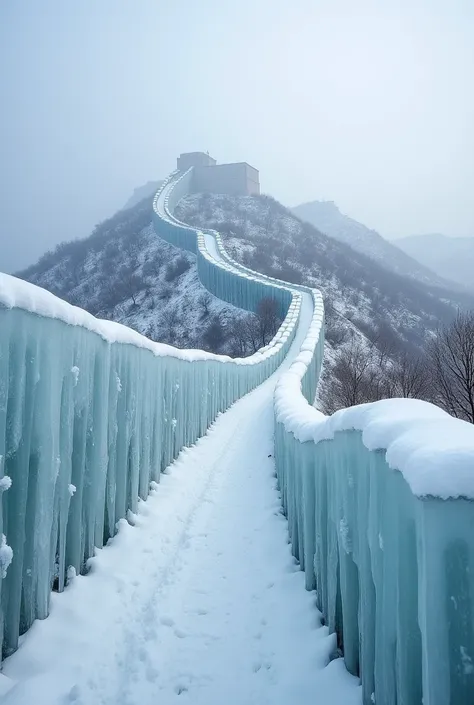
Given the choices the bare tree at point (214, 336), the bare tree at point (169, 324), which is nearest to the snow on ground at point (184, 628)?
the bare tree at point (214, 336)

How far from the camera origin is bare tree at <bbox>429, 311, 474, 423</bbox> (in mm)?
23562

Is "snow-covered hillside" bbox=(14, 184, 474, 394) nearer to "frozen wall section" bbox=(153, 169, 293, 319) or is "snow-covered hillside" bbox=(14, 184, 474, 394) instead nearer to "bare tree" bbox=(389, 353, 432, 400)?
"frozen wall section" bbox=(153, 169, 293, 319)

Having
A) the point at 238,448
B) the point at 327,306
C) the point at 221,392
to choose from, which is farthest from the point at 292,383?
the point at 327,306

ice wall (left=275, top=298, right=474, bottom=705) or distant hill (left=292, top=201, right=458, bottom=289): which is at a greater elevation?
distant hill (left=292, top=201, right=458, bottom=289)

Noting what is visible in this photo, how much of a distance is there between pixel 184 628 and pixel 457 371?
24.0 metres

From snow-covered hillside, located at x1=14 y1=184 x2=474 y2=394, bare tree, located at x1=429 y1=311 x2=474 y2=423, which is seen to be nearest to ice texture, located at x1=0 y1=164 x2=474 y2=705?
bare tree, located at x1=429 y1=311 x2=474 y2=423

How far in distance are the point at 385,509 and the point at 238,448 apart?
7.89 m

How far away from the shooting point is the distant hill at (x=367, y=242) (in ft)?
342

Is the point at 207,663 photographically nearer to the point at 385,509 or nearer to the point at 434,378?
the point at 385,509

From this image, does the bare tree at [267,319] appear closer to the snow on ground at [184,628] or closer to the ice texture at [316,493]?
the ice texture at [316,493]

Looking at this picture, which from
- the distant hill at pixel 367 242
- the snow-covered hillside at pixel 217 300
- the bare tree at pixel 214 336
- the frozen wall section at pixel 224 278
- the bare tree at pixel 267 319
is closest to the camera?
the bare tree at pixel 267 319

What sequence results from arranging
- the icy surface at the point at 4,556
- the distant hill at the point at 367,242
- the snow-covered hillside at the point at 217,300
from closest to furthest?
the icy surface at the point at 4,556, the snow-covered hillside at the point at 217,300, the distant hill at the point at 367,242

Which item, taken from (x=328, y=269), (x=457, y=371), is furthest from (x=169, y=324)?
(x=457, y=371)

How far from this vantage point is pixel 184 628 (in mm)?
3611
